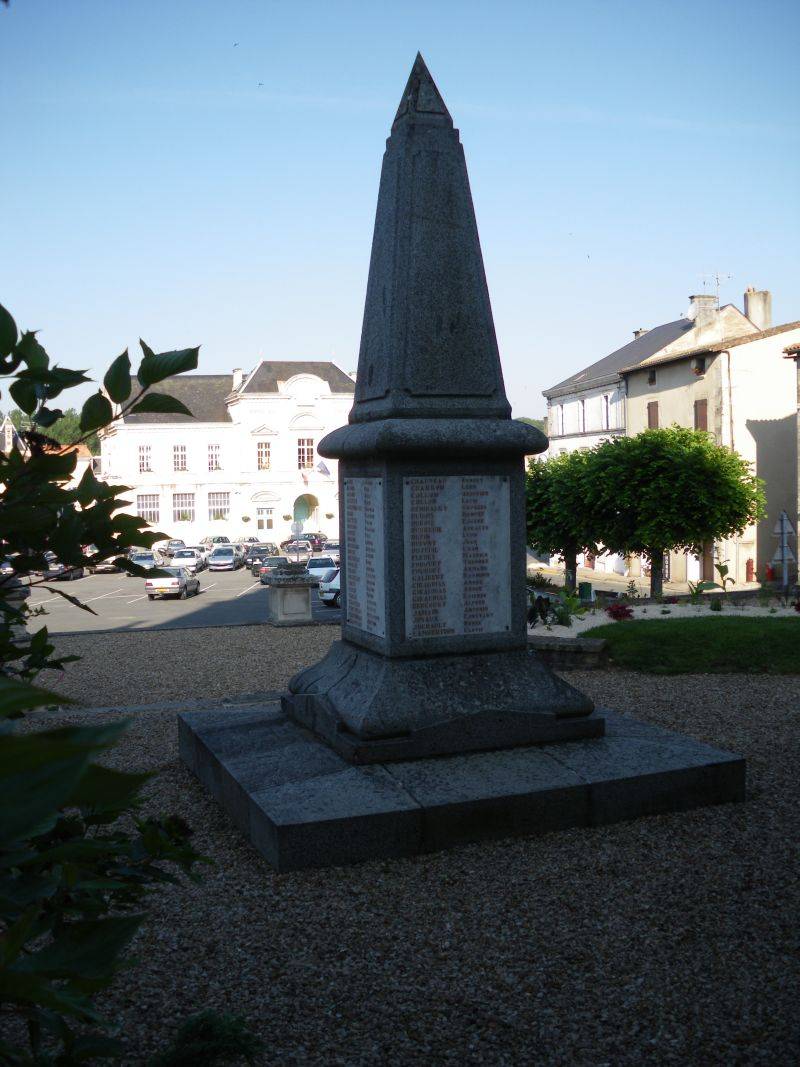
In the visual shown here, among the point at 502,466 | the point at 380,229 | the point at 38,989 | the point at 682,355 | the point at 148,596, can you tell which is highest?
the point at 682,355

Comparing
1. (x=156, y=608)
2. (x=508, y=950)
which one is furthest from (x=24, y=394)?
(x=156, y=608)

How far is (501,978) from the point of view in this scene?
423cm

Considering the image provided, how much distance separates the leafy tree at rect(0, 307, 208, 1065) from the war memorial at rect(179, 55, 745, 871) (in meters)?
4.03

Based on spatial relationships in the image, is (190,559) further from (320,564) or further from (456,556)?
(456,556)

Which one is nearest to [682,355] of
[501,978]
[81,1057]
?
[501,978]

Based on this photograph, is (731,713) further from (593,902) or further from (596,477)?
(596,477)

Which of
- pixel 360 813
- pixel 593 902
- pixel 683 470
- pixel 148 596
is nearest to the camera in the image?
pixel 593 902

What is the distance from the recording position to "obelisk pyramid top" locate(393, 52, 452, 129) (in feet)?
23.2

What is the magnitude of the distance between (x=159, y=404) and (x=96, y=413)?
0.14m

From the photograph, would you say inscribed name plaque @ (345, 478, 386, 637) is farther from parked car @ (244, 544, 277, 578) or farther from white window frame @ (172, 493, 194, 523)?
white window frame @ (172, 493, 194, 523)

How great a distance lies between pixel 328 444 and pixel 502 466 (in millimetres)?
1477

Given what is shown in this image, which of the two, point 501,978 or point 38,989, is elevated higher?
point 38,989

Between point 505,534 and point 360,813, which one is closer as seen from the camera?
point 360,813

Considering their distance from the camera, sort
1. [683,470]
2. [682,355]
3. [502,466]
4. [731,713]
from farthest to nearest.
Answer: [682,355] < [683,470] < [731,713] < [502,466]
